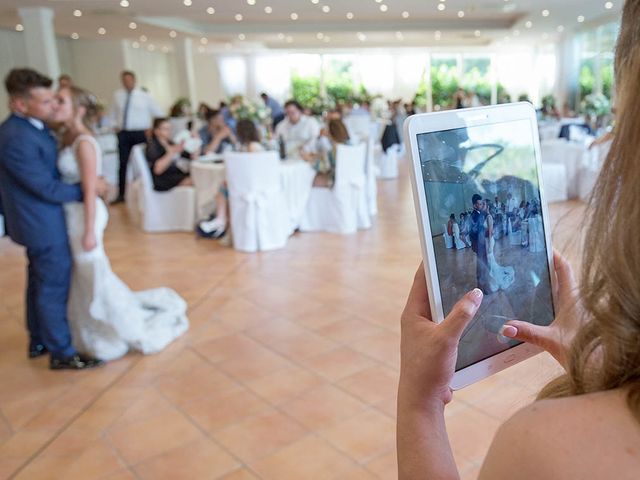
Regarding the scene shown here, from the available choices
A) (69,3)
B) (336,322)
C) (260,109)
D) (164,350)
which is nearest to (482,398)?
(336,322)

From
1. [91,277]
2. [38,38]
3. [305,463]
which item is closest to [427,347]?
[305,463]

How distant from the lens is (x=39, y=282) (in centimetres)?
301

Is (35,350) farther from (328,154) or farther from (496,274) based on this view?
(328,154)

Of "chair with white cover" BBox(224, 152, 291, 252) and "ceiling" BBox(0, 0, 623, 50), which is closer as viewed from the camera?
"chair with white cover" BBox(224, 152, 291, 252)

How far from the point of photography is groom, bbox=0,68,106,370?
2.79m

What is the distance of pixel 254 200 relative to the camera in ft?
17.7

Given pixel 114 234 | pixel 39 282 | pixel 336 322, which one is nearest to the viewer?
pixel 39 282

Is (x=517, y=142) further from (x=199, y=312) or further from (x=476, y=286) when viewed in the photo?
(x=199, y=312)

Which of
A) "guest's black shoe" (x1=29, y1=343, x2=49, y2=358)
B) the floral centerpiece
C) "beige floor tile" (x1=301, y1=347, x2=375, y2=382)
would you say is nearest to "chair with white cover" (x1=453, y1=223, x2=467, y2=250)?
"beige floor tile" (x1=301, y1=347, x2=375, y2=382)

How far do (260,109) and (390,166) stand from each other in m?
3.99

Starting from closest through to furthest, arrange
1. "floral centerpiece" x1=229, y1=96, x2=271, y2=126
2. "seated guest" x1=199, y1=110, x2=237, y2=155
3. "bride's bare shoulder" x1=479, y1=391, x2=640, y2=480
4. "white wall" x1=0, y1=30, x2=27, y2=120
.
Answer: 1. "bride's bare shoulder" x1=479, y1=391, x2=640, y2=480
2. "floral centerpiece" x1=229, y1=96, x2=271, y2=126
3. "seated guest" x1=199, y1=110, x2=237, y2=155
4. "white wall" x1=0, y1=30, x2=27, y2=120

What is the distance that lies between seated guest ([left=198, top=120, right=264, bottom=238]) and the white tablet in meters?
4.87

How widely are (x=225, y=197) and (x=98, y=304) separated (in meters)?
2.79

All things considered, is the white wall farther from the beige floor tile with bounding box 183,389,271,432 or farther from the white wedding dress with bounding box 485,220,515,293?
the white wedding dress with bounding box 485,220,515,293
